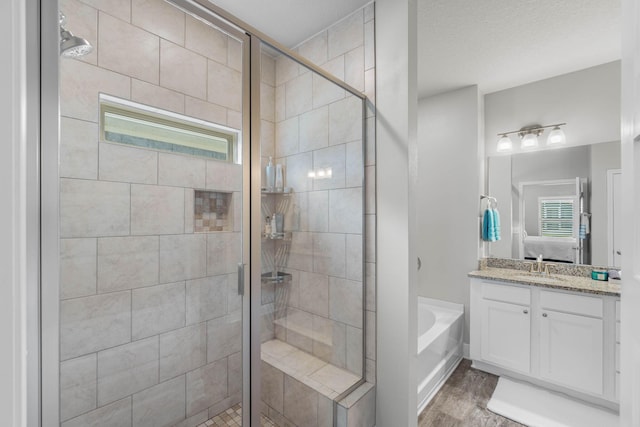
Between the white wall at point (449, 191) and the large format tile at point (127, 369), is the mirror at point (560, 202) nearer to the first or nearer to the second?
the white wall at point (449, 191)

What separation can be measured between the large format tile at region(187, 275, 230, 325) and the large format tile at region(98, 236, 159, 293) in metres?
0.14

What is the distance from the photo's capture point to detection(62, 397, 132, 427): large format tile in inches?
34.9

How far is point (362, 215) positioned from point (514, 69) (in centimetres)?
216

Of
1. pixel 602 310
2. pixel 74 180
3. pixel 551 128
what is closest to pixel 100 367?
pixel 74 180

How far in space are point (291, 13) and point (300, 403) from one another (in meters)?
2.17

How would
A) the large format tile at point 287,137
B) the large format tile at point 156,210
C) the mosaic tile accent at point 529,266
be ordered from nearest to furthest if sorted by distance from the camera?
the large format tile at point 156,210 → the large format tile at point 287,137 → the mosaic tile accent at point 529,266

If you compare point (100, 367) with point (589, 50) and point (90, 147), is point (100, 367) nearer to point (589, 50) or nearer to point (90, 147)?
point (90, 147)

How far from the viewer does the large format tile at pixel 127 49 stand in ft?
3.04

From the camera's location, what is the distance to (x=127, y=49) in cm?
99

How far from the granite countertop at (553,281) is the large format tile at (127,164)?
2663 millimetres

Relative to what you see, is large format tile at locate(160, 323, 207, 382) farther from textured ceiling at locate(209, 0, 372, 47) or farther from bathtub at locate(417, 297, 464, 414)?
textured ceiling at locate(209, 0, 372, 47)

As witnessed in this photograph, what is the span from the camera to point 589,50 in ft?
7.52

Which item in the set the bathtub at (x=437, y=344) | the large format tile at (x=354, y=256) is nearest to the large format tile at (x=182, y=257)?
the large format tile at (x=354, y=256)

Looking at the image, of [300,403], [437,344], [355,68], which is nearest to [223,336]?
[300,403]
